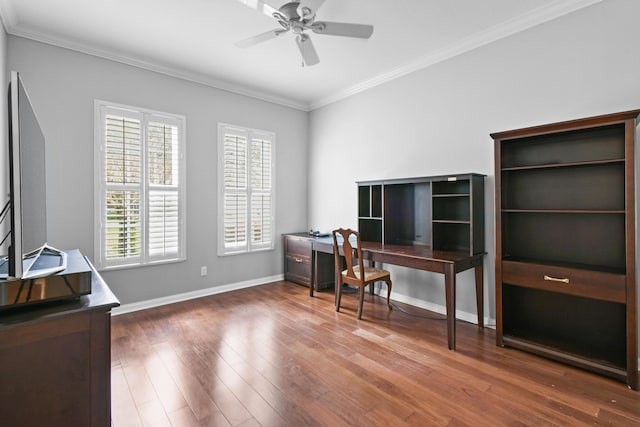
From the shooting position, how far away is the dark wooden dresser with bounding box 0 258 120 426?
111cm

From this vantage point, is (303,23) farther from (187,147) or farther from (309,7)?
(187,147)

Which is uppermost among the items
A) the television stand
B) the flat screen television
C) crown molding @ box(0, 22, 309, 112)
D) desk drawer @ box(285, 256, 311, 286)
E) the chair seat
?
crown molding @ box(0, 22, 309, 112)

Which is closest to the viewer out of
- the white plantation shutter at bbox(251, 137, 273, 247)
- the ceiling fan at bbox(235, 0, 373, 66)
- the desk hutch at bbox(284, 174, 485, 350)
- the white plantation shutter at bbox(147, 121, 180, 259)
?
the ceiling fan at bbox(235, 0, 373, 66)

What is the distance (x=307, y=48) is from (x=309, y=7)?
0.51 meters

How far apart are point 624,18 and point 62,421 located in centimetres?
424

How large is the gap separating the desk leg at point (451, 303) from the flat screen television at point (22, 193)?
2689 millimetres

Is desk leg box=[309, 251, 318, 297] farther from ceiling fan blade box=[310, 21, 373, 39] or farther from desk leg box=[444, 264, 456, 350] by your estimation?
ceiling fan blade box=[310, 21, 373, 39]

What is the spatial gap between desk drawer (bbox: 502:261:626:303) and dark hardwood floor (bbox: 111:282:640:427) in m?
0.59

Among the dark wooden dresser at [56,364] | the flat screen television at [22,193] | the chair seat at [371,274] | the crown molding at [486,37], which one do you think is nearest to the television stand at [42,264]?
the flat screen television at [22,193]

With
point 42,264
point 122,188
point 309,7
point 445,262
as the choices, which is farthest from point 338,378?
point 122,188

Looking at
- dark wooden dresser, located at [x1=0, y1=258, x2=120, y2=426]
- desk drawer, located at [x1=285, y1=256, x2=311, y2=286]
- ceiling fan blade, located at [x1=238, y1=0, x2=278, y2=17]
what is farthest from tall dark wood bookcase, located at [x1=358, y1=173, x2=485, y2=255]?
dark wooden dresser, located at [x1=0, y1=258, x2=120, y2=426]

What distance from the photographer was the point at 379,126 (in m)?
4.25

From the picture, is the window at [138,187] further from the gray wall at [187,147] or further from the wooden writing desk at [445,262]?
the wooden writing desk at [445,262]

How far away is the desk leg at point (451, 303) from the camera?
106 inches
